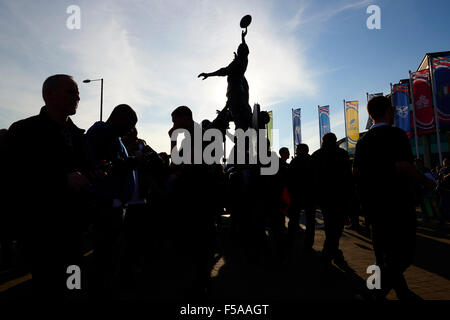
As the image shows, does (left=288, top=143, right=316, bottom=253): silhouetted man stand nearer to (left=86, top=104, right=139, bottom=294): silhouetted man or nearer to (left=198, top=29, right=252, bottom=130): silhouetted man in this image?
(left=198, top=29, right=252, bottom=130): silhouetted man

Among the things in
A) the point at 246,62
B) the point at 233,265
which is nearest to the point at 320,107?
the point at 246,62

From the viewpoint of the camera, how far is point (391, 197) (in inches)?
96.3

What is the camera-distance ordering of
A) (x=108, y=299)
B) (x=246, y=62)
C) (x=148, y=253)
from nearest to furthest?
(x=108, y=299)
(x=148, y=253)
(x=246, y=62)

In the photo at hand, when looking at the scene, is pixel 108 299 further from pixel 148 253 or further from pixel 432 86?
pixel 432 86

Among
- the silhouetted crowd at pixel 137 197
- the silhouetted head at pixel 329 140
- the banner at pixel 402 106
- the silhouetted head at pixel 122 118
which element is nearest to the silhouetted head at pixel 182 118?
the silhouetted crowd at pixel 137 197

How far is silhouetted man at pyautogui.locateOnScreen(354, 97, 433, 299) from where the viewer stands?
2.37 meters

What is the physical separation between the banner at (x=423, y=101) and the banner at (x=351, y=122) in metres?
5.48

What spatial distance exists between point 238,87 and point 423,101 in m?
15.0

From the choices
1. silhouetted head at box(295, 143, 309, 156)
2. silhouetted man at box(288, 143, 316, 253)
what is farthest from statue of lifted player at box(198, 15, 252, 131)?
silhouetted man at box(288, 143, 316, 253)

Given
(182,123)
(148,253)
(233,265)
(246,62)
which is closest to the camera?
(182,123)

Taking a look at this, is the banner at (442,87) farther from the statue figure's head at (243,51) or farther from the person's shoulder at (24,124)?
the person's shoulder at (24,124)

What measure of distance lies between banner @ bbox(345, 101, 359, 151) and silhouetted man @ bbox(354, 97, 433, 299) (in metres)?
21.3
